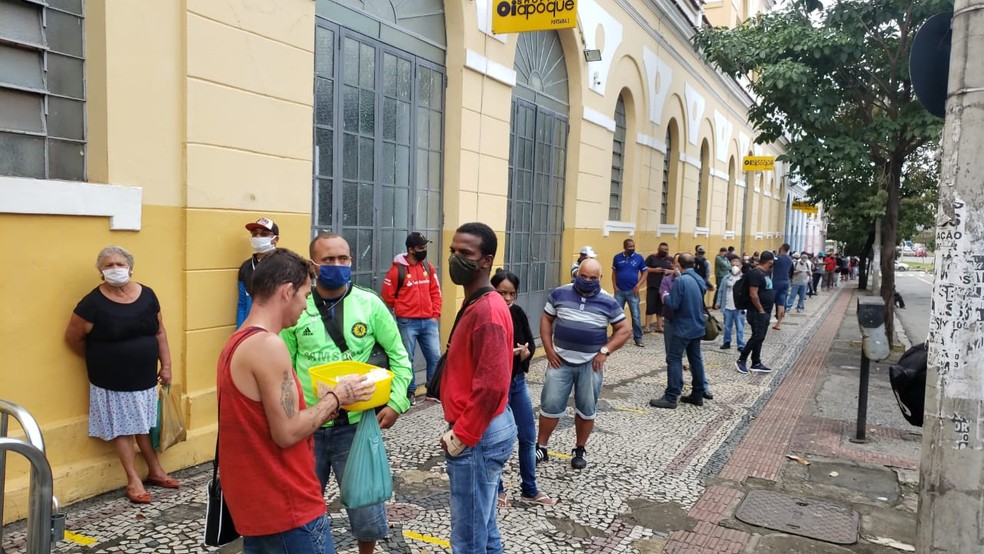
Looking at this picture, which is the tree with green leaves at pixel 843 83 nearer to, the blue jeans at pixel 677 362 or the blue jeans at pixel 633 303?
the blue jeans at pixel 633 303

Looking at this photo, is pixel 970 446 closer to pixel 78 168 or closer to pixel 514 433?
pixel 514 433

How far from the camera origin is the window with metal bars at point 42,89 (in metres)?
4.13

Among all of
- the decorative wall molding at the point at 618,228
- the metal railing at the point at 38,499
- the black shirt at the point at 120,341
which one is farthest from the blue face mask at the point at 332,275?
the decorative wall molding at the point at 618,228

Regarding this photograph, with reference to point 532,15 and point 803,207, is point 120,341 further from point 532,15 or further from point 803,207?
point 803,207

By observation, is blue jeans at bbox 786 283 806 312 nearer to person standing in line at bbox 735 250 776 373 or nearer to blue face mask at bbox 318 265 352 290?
person standing in line at bbox 735 250 776 373

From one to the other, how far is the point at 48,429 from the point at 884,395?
911 centimetres

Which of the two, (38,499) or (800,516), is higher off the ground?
(38,499)

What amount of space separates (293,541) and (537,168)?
Answer: 842cm

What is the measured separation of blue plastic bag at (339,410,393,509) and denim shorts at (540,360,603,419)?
248cm

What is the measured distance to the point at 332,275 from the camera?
126 inches

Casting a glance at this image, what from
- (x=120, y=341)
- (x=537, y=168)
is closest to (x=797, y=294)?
(x=537, y=168)

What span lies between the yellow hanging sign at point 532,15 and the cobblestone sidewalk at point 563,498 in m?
4.39

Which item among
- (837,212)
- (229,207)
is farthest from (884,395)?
(837,212)

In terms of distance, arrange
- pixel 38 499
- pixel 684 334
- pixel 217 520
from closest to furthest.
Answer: pixel 38 499 → pixel 217 520 → pixel 684 334
